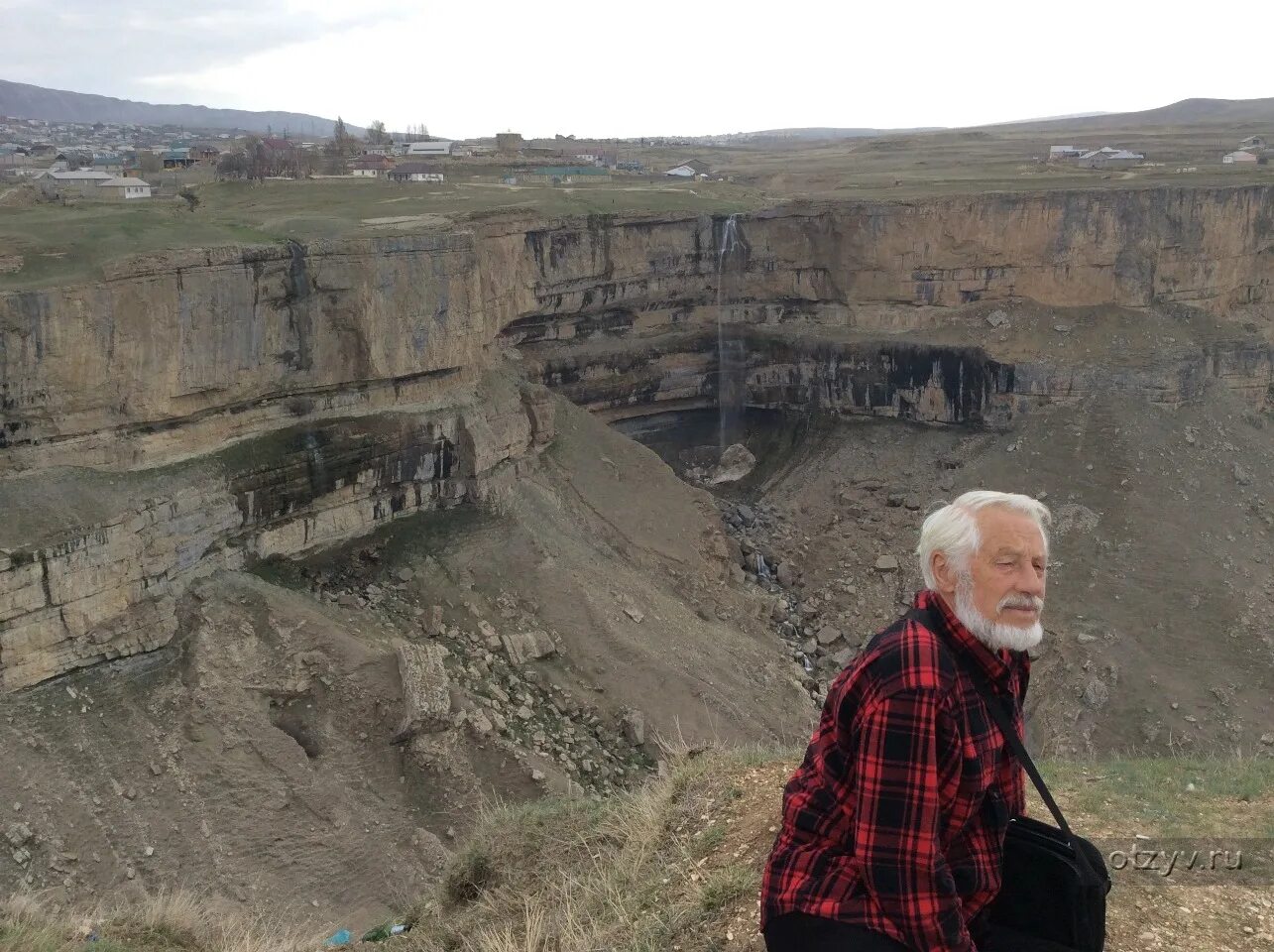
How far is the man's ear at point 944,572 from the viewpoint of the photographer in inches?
189

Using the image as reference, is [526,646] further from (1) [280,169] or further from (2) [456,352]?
(1) [280,169]

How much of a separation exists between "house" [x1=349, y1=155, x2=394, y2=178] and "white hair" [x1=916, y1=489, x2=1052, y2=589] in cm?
4292

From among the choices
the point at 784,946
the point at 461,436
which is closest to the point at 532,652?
the point at 461,436

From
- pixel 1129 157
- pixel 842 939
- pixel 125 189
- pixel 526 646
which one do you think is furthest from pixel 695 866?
pixel 1129 157

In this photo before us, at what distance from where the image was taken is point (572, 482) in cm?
2861

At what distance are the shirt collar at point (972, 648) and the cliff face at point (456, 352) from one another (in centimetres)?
1593

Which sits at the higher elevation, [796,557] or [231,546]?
[231,546]

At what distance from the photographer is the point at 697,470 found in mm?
38781

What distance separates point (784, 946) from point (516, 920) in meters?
3.85

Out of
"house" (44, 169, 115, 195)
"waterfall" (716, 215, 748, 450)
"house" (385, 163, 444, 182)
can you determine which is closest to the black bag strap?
"house" (44, 169, 115, 195)

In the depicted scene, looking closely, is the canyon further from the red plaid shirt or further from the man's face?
the man's face

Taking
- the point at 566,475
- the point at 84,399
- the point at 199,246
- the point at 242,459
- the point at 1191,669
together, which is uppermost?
the point at 199,246

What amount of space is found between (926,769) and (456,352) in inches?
885

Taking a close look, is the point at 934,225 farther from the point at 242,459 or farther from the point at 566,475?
the point at 242,459
